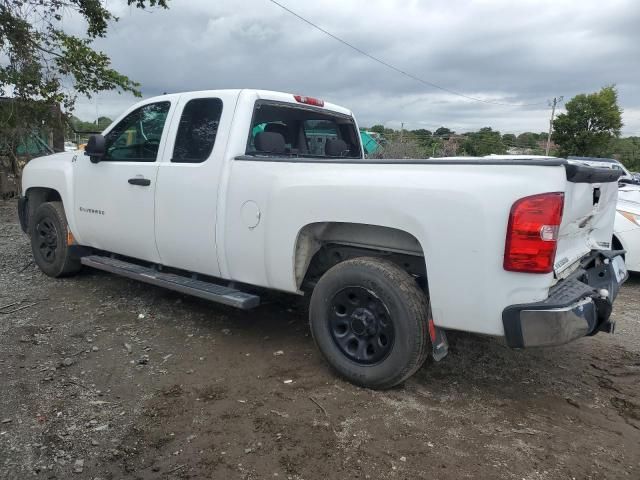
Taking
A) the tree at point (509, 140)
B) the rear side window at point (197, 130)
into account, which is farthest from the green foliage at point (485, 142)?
the rear side window at point (197, 130)

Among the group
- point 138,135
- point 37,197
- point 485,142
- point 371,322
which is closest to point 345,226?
point 371,322

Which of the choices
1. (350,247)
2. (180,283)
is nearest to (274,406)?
(350,247)

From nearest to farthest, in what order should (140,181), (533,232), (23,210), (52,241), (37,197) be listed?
(533,232), (140,181), (52,241), (37,197), (23,210)

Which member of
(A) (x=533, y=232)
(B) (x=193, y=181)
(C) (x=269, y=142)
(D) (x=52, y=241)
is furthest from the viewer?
(D) (x=52, y=241)

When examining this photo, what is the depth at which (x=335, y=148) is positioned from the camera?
17.1 feet

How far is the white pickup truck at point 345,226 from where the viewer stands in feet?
9.16

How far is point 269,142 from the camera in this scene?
13.8ft

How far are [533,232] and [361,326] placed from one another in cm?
122

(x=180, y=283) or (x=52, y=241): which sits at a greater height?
(x=52, y=241)

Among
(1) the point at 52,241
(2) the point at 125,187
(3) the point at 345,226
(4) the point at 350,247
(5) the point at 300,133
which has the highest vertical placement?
(5) the point at 300,133

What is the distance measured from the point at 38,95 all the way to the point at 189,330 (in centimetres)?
953

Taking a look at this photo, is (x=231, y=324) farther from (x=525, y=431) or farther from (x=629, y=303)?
(x=629, y=303)

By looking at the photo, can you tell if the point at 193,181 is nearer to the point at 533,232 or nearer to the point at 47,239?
the point at 533,232

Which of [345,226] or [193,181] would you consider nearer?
[345,226]
